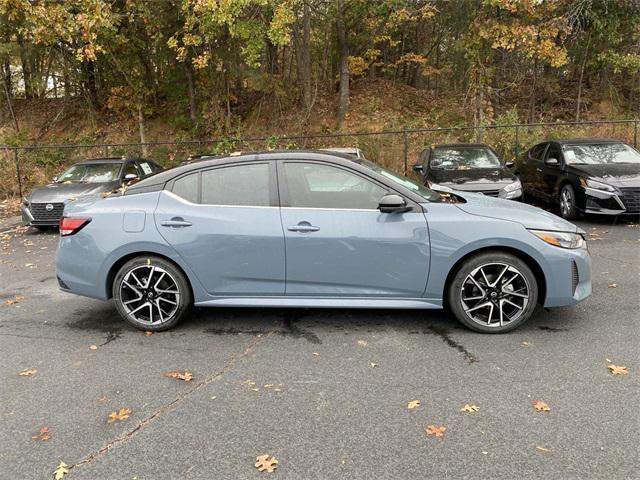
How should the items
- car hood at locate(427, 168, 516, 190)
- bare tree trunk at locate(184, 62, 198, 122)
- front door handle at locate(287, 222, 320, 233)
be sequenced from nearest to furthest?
1. front door handle at locate(287, 222, 320, 233)
2. car hood at locate(427, 168, 516, 190)
3. bare tree trunk at locate(184, 62, 198, 122)

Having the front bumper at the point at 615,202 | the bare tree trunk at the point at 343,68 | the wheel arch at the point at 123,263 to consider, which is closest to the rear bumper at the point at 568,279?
the wheel arch at the point at 123,263

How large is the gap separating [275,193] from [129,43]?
14837 mm

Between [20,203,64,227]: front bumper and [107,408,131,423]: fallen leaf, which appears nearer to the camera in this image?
[107,408,131,423]: fallen leaf

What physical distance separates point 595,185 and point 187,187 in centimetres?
755

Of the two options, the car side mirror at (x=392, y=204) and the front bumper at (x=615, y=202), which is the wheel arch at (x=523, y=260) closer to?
the car side mirror at (x=392, y=204)

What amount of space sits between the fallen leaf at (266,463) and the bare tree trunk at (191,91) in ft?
59.9

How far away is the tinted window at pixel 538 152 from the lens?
11375 mm

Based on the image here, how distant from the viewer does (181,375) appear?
3965 mm

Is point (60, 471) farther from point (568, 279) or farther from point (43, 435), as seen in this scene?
point (568, 279)

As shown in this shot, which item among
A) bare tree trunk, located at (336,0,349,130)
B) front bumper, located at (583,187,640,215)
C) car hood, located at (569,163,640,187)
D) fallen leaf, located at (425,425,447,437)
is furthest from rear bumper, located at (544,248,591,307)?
bare tree trunk, located at (336,0,349,130)

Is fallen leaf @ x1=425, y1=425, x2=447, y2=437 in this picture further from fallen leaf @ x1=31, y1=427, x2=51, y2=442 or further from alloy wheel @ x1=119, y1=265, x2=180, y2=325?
alloy wheel @ x1=119, y1=265, x2=180, y2=325

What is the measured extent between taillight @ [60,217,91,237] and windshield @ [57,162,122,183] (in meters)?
6.43

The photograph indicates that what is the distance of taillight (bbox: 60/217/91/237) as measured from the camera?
4879mm

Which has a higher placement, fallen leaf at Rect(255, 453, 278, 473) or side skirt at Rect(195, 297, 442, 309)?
side skirt at Rect(195, 297, 442, 309)
